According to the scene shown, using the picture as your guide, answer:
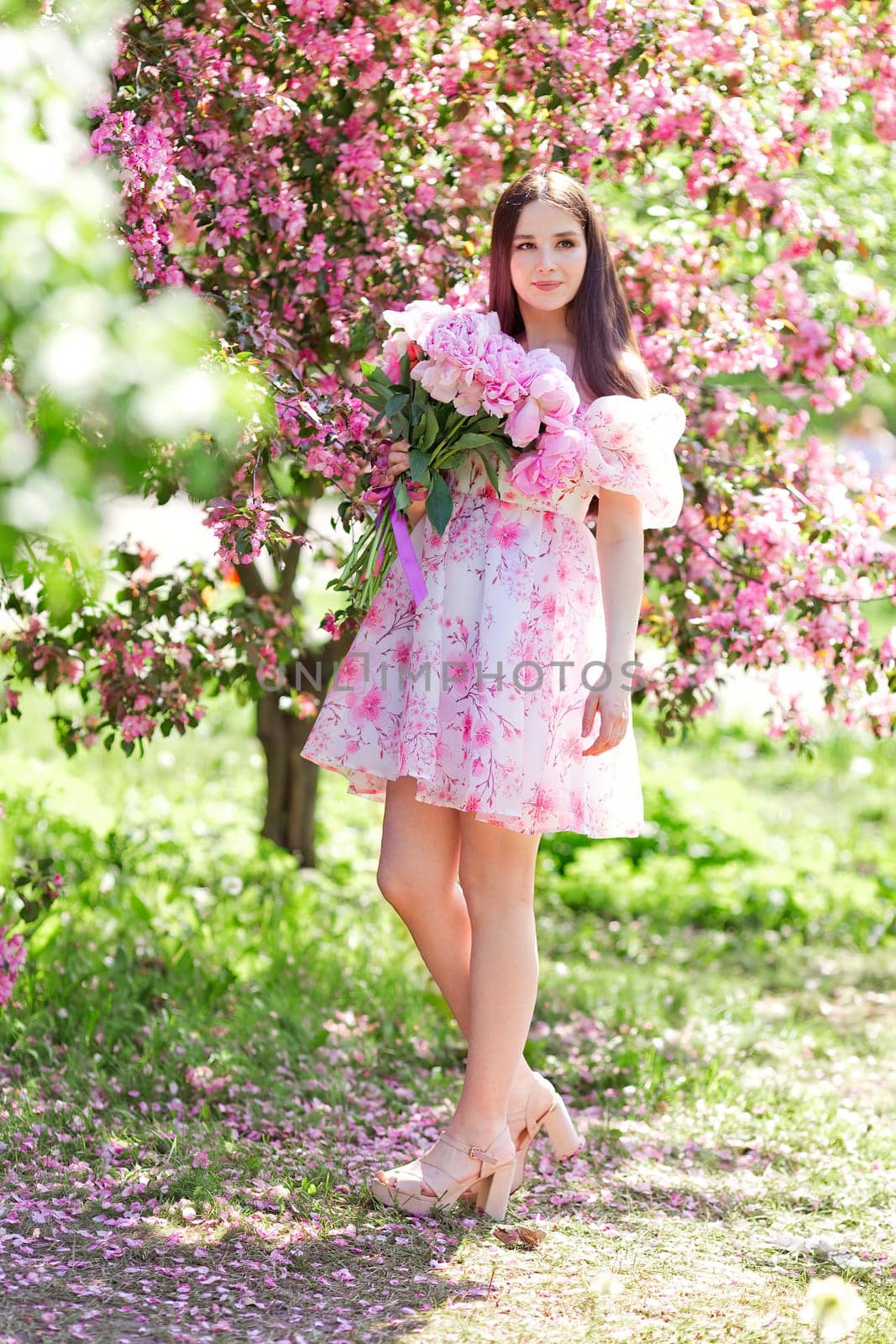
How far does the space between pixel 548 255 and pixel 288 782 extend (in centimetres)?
249

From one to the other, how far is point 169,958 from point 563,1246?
152 cm

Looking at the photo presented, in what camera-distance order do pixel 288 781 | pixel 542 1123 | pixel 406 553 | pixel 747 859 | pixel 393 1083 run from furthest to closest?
pixel 747 859 → pixel 288 781 → pixel 393 1083 → pixel 542 1123 → pixel 406 553

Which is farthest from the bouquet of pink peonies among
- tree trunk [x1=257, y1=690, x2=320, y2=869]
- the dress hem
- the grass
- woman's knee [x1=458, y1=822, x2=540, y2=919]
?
tree trunk [x1=257, y1=690, x2=320, y2=869]

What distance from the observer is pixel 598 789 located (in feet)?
8.55

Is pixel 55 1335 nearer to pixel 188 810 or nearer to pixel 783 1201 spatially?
→ pixel 783 1201

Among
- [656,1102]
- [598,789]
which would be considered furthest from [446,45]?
[656,1102]

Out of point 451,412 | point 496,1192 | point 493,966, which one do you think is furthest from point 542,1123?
point 451,412

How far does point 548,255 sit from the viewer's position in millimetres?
2646

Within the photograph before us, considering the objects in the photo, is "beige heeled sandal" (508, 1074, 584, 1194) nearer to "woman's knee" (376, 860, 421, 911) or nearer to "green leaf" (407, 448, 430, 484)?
"woman's knee" (376, 860, 421, 911)

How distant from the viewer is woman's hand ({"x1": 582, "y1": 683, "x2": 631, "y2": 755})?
2.52 m

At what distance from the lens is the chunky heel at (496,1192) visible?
2650 millimetres

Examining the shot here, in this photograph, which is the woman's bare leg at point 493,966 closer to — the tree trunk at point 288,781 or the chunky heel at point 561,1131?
the chunky heel at point 561,1131

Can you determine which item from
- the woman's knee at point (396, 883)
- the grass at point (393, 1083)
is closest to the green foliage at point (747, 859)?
the grass at point (393, 1083)

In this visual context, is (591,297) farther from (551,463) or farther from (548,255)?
(551,463)
